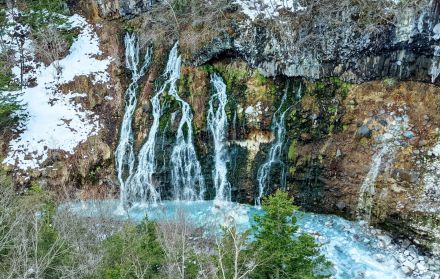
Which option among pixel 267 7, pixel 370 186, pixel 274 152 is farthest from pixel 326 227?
pixel 267 7

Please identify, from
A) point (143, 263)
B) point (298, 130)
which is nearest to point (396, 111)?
point (298, 130)

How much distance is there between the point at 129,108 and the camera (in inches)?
877

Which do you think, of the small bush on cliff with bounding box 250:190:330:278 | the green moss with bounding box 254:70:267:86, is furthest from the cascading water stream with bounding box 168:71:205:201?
the small bush on cliff with bounding box 250:190:330:278

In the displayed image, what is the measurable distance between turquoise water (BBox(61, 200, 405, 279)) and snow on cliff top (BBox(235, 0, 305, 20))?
30.8ft

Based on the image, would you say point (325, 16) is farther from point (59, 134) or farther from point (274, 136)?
point (59, 134)

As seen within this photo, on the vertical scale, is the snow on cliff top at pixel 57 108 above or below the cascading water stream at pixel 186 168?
above

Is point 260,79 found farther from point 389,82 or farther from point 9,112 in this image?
point 9,112

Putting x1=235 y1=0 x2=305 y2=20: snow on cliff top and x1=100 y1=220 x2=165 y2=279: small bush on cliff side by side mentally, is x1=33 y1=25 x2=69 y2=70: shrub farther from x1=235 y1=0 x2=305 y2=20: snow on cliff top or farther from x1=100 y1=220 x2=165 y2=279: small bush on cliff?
x1=100 y1=220 x2=165 y2=279: small bush on cliff

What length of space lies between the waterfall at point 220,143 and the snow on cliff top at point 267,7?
4125 mm

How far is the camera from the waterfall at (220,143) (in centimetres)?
1958

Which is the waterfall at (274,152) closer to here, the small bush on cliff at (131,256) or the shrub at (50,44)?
the small bush on cliff at (131,256)

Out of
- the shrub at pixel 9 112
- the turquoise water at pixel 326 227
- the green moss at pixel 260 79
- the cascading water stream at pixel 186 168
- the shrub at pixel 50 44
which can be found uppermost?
the shrub at pixel 50 44

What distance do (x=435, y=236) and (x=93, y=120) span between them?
17470 millimetres

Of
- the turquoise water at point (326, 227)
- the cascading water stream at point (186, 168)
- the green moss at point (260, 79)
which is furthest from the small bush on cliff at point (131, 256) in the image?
the green moss at point (260, 79)
